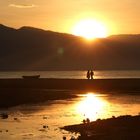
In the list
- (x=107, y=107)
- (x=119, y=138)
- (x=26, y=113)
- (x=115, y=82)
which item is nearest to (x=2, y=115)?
(x=26, y=113)

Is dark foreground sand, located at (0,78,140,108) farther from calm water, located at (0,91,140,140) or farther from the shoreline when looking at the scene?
calm water, located at (0,91,140,140)

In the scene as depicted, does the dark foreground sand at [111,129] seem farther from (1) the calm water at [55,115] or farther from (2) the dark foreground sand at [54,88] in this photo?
(2) the dark foreground sand at [54,88]

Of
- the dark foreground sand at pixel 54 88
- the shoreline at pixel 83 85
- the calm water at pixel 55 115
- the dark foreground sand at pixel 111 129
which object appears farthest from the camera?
the shoreline at pixel 83 85

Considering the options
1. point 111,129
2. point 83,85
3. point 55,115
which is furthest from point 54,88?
point 111,129

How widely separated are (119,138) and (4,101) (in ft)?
89.9

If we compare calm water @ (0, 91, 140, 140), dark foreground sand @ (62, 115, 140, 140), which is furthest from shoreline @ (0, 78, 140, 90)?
dark foreground sand @ (62, 115, 140, 140)

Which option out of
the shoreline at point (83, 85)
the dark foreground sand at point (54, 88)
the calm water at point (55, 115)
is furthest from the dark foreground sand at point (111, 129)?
the shoreline at point (83, 85)

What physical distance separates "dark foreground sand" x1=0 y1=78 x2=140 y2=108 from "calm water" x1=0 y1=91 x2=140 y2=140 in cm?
462

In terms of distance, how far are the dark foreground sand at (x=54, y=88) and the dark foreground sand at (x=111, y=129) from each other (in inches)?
919

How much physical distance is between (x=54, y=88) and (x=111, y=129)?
143ft

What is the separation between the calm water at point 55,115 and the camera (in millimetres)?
30628

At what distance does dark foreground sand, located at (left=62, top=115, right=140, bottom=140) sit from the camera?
26.6 m

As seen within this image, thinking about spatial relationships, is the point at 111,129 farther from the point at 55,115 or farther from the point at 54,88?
the point at 54,88

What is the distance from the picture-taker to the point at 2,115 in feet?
131
